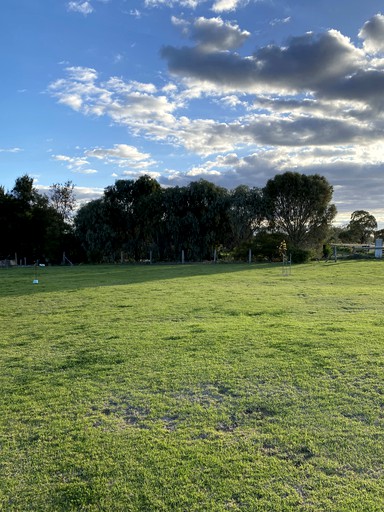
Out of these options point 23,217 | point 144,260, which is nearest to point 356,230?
point 144,260

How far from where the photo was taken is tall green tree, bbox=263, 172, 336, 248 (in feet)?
106

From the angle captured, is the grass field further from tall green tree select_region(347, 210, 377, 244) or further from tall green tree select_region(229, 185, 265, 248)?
tall green tree select_region(347, 210, 377, 244)

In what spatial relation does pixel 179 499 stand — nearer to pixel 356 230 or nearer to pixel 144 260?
pixel 144 260

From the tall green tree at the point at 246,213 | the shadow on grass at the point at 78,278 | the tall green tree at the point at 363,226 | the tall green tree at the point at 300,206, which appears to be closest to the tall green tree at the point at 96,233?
the tall green tree at the point at 246,213

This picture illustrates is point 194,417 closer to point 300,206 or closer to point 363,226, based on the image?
point 300,206

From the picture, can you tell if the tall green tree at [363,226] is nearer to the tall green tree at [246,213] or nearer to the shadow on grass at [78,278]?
the tall green tree at [246,213]

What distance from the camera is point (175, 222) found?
33.1 metres

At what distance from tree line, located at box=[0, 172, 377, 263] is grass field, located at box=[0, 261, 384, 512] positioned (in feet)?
79.5

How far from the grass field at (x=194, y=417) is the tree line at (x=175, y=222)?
24220mm

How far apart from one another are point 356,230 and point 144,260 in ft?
111

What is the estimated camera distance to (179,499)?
2336mm

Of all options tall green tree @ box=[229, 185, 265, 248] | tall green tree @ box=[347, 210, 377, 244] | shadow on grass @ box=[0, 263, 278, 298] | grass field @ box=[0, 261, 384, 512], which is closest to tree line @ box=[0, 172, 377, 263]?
tall green tree @ box=[229, 185, 265, 248]

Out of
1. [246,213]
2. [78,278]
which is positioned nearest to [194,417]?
[78,278]

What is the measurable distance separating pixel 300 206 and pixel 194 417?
31109 mm
